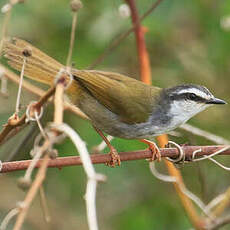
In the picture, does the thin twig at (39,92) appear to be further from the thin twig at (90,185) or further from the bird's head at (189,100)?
the thin twig at (90,185)

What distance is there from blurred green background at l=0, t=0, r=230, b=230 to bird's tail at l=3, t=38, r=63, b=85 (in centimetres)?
105

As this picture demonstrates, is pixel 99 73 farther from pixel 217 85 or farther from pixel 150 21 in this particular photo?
pixel 217 85

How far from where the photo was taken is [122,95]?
3.48 m

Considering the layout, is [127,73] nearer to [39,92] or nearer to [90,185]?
[39,92]

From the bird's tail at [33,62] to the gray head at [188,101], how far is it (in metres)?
0.94

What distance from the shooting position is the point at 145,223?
13.2ft

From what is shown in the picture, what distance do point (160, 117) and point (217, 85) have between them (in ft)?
4.71

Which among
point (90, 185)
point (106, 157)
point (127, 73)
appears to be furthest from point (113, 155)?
point (127, 73)

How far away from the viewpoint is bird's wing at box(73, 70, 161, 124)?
11.1ft

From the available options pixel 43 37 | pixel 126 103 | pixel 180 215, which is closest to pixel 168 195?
pixel 180 215

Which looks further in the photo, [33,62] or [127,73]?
[127,73]

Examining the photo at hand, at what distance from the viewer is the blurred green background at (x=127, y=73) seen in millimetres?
4242

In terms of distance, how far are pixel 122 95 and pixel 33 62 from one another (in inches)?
31.1

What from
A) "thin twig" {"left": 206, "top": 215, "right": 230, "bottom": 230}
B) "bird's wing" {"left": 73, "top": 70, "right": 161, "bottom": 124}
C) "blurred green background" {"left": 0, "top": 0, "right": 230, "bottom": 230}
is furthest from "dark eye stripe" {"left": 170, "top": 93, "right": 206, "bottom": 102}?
"thin twig" {"left": 206, "top": 215, "right": 230, "bottom": 230}
